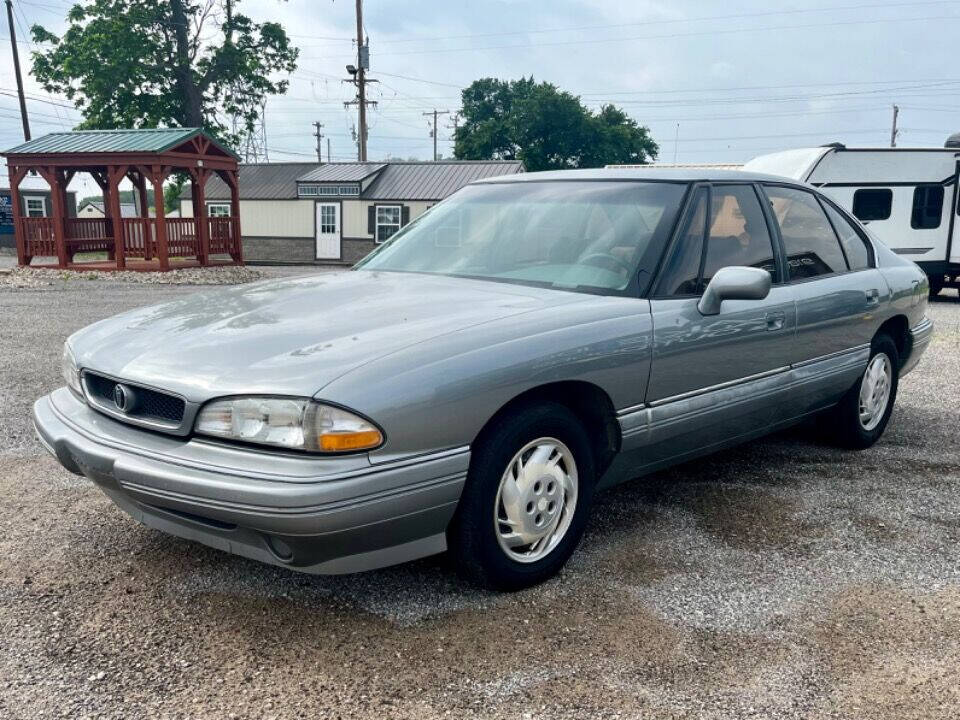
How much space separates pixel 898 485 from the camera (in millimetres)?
4387

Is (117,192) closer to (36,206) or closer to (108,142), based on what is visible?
(108,142)

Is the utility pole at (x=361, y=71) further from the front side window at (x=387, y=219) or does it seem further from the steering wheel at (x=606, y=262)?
the steering wheel at (x=606, y=262)

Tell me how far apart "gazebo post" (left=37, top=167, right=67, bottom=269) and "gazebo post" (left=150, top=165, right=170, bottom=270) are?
7.68 feet

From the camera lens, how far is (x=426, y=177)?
30.9 metres

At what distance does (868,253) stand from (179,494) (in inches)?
165

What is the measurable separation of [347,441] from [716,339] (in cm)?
187

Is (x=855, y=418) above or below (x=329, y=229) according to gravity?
below

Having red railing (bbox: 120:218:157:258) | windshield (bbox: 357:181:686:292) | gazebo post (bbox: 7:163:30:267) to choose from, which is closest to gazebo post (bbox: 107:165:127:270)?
red railing (bbox: 120:218:157:258)

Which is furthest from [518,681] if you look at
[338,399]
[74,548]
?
[74,548]

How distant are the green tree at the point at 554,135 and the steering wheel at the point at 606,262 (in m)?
51.5

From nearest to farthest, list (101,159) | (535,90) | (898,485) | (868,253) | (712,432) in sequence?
(712,432), (898,485), (868,253), (101,159), (535,90)

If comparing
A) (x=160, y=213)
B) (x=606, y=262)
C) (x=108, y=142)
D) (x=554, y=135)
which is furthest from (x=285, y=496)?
(x=554, y=135)

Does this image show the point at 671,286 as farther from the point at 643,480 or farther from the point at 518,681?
the point at 518,681

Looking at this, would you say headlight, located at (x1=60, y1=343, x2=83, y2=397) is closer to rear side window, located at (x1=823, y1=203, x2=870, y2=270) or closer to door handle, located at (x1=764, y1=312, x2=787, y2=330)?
door handle, located at (x1=764, y1=312, x2=787, y2=330)
